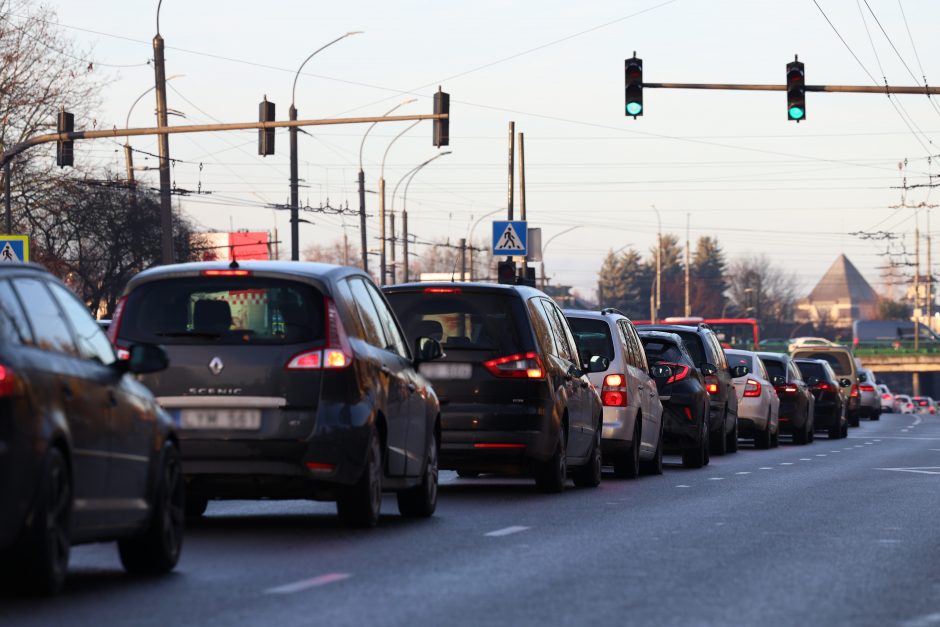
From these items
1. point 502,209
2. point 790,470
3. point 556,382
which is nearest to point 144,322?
point 556,382

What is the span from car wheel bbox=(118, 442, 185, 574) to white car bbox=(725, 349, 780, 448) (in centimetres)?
2158

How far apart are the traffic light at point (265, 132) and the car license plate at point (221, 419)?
21.4 meters

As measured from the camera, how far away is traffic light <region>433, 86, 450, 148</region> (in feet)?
110

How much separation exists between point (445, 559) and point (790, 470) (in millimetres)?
13224

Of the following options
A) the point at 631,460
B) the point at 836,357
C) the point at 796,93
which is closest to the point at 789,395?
the point at 796,93

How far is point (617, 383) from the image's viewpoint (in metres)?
20.5

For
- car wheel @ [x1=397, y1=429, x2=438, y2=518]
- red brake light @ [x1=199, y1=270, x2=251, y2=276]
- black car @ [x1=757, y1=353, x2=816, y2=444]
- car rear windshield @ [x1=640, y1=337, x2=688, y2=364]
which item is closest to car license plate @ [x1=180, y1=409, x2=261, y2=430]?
red brake light @ [x1=199, y1=270, x2=251, y2=276]

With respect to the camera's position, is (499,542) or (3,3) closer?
(499,542)

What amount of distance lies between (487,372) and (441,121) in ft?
58.5

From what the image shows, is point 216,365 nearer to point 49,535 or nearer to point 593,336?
point 49,535

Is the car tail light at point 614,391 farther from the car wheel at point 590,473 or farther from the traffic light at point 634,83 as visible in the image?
the traffic light at point 634,83

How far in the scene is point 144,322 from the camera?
498 inches

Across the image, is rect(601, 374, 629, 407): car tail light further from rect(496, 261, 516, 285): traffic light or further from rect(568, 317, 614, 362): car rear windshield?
rect(496, 261, 516, 285): traffic light

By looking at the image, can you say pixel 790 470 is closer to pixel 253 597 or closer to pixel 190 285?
pixel 190 285
